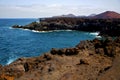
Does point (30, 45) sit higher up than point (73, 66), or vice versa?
point (73, 66)

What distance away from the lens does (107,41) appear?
965 inches

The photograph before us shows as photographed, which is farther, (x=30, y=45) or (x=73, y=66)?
(x=30, y=45)

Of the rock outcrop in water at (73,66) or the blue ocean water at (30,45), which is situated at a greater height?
the rock outcrop in water at (73,66)

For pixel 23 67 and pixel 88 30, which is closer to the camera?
pixel 23 67

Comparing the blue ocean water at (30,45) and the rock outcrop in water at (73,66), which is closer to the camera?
the rock outcrop in water at (73,66)

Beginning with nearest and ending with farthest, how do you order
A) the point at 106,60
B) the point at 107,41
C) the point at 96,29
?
the point at 106,60 → the point at 107,41 → the point at 96,29

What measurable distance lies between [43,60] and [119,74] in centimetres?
1008

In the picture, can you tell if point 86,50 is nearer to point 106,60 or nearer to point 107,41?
point 107,41

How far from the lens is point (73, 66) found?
1959 cm

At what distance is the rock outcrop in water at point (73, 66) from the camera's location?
1639cm

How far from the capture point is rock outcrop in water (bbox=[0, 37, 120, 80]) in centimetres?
1639

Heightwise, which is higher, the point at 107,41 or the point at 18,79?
the point at 107,41

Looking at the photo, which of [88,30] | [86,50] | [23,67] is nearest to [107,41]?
[86,50]

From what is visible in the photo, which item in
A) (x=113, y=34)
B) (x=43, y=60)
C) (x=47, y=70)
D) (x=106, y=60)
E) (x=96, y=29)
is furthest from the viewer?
(x=96, y=29)
